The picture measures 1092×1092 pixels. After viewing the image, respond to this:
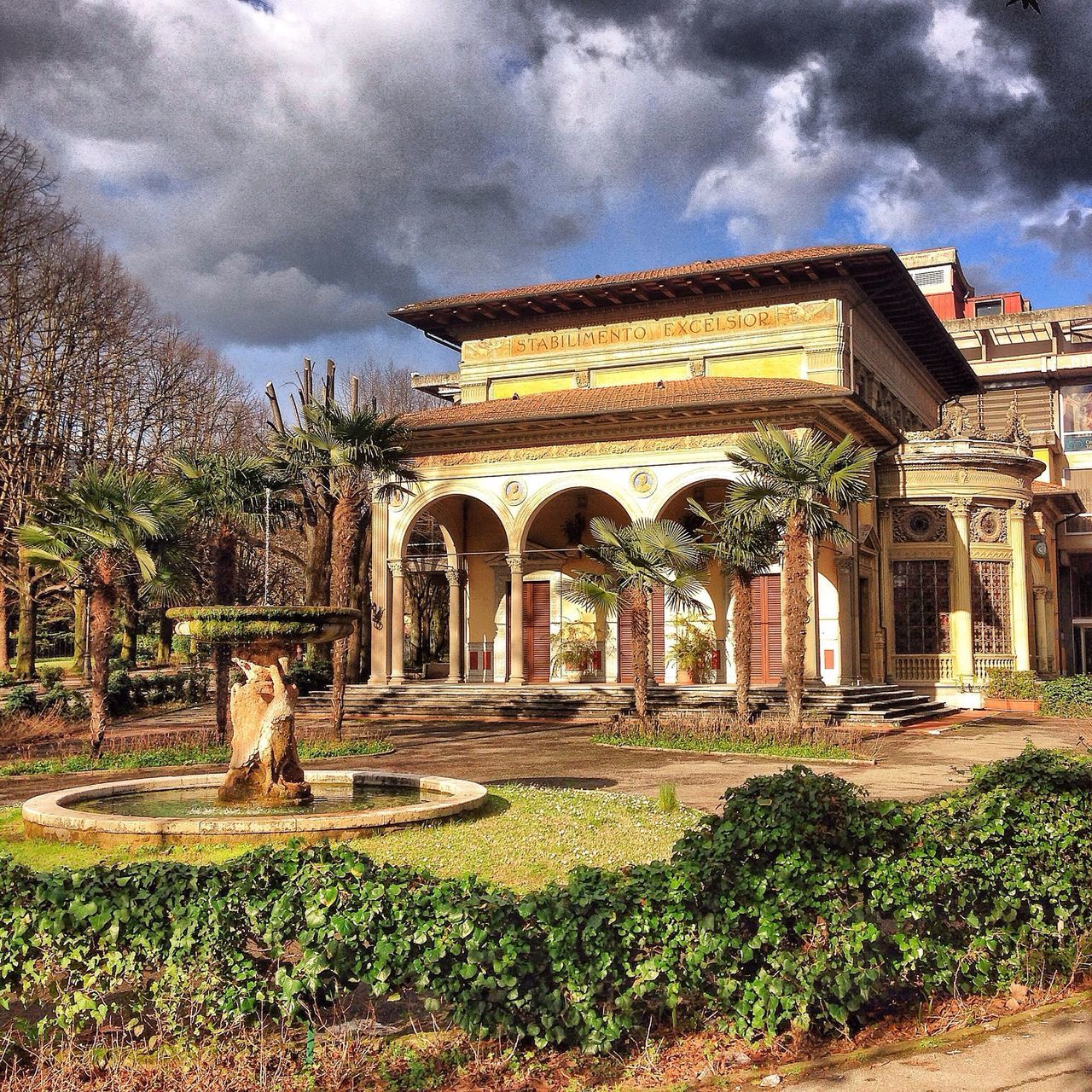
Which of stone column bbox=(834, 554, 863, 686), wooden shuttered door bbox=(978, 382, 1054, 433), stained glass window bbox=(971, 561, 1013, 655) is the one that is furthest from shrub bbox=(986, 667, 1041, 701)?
wooden shuttered door bbox=(978, 382, 1054, 433)

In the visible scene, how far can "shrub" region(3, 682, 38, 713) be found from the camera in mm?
21562

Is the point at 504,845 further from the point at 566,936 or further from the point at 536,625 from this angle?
the point at 536,625

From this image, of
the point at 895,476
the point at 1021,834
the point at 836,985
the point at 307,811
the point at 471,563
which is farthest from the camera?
the point at 471,563

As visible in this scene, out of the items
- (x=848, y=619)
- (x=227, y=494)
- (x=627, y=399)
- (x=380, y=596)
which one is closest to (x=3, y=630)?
(x=380, y=596)

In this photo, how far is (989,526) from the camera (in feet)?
98.1

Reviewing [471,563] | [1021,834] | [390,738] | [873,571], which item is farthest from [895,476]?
[1021,834]

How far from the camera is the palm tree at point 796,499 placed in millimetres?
19828

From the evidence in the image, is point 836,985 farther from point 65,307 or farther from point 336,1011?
point 65,307

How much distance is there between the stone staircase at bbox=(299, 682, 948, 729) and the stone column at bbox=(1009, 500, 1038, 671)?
3218 mm

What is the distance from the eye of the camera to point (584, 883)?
506 cm

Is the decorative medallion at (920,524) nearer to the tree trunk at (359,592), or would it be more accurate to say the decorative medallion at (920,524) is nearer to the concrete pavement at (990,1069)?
the tree trunk at (359,592)

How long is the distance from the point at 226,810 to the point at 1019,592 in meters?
24.9

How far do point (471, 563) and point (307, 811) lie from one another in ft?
73.5

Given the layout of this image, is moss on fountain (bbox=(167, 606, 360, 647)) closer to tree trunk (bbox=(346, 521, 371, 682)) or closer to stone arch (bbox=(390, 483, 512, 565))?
stone arch (bbox=(390, 483, 512, 565))
